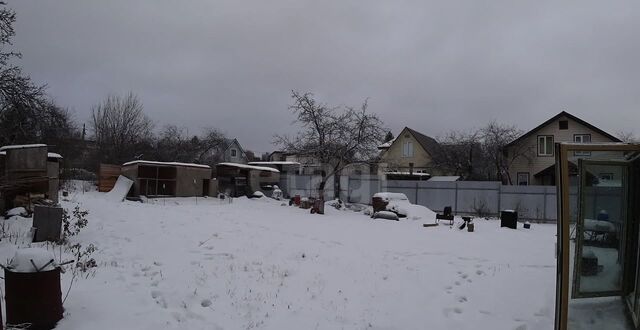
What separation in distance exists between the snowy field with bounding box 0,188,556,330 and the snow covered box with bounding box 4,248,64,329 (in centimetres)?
29

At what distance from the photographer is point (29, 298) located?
4.46m

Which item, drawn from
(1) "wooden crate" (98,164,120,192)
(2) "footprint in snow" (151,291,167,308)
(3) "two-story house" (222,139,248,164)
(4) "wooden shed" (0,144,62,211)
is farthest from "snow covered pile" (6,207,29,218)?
(3) "two-story house" (222,139,248,164)

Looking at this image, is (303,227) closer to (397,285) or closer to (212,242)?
(212,242)

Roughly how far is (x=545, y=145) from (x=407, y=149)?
13.0m

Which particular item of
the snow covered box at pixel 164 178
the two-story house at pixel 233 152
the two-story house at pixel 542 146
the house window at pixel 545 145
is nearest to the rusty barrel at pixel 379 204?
the snow covered box at pixel 164 178

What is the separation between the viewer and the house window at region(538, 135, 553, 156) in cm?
3394

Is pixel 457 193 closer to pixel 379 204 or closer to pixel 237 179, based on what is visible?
pixel 379 204

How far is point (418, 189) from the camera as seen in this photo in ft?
93.1

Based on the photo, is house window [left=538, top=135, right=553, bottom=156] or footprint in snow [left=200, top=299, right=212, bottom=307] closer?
footprint in snow [left=200, top=299, right=212, bottom=307]

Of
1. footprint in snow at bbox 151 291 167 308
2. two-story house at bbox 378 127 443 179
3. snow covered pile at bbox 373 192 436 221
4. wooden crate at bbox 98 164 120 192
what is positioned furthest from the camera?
two-story house at bbox 378 127 443 179

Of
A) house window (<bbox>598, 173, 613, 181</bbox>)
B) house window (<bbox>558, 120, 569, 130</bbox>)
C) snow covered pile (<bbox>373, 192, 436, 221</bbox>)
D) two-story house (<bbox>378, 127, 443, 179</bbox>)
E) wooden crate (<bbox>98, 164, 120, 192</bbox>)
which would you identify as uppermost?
house window (<bbox>558, 120, 569, 130</bbox>)

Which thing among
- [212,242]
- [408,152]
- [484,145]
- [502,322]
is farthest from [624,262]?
[408,152]

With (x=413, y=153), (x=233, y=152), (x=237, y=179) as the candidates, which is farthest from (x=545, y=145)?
(x=233, y=152)

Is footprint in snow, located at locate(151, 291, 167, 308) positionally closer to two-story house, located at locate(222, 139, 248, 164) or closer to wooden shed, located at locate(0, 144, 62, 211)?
wooden shed, located at locate(0, 144, 62, 211)
